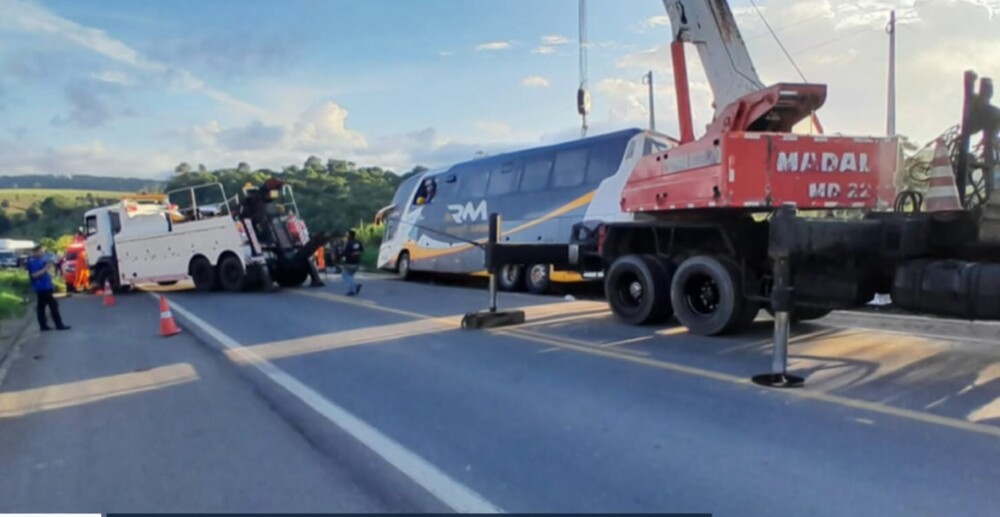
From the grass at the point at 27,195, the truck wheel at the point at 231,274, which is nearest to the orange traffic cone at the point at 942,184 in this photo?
the truck wheel at the point at 231,274

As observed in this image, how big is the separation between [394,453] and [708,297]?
5.70 meters

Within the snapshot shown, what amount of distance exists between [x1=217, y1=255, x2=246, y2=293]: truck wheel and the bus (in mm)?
4374

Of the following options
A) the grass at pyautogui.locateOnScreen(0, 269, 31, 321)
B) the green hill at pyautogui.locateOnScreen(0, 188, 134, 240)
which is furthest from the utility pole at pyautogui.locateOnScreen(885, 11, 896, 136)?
the green hill at pyautogui.locateOnScreen(0, 188, 134, 240)

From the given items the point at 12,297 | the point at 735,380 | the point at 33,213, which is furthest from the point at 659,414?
the point at 33,213

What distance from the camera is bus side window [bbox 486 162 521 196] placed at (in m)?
17.7

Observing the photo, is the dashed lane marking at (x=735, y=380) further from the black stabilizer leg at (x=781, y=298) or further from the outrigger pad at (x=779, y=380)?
the black stabilizer leg at (x=781, y=298)

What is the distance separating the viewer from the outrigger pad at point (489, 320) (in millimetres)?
9969

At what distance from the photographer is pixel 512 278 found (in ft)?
56.2

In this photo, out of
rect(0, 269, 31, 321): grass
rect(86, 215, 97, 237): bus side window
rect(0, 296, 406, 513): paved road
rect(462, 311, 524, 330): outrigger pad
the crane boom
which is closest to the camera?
rect(0, 296, 406, 513): paved road

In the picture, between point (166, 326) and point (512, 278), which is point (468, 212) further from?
point (166, 326)

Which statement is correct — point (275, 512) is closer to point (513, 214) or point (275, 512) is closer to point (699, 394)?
point (699, 394)

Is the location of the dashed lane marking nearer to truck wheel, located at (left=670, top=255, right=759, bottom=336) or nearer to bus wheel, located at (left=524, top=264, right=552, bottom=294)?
truck wheel, located at (left=670, top=255, right=759, bottom=336)

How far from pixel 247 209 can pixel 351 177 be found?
44.5 m

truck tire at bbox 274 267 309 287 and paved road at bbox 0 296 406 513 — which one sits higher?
truck tire at bbox 274 267 309 287
